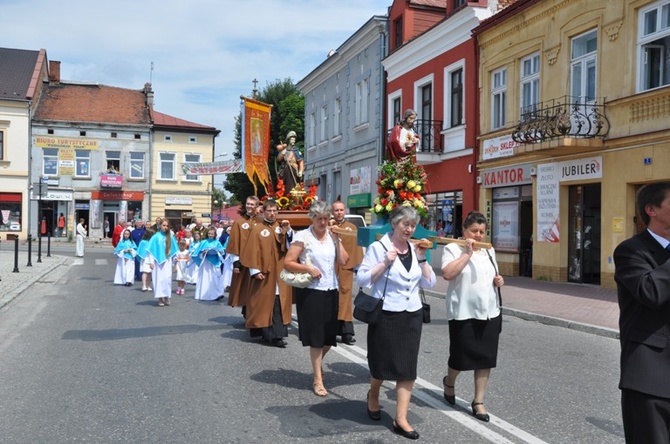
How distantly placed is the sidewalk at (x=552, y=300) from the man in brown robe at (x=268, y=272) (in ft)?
15.8

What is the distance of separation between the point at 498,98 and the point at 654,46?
20.0ft

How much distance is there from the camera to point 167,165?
48.0 m

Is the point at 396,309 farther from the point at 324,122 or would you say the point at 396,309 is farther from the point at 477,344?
the point at 324,122

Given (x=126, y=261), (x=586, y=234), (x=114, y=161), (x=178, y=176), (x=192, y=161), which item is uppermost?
(x=192, y=161)

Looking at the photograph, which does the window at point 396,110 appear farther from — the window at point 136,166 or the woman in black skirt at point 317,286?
the window at point 136,166

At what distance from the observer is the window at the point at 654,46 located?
13945 mm

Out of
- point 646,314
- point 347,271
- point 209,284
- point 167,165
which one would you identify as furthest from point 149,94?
point 646,314

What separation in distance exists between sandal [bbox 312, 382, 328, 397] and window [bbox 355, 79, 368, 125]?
23512mm

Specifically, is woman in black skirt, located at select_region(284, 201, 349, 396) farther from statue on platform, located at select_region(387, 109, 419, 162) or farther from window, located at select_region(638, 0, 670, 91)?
window, located at select_region(638, 0, 670, 91)

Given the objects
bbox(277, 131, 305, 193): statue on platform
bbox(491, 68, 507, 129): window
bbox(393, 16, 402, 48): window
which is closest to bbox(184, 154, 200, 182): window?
bbox(393, 16, 402, 48): window

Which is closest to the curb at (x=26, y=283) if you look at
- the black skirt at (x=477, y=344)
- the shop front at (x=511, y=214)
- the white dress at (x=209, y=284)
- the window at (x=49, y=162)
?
the white dress at (x=209, y=284)

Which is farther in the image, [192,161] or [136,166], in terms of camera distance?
[192,161]

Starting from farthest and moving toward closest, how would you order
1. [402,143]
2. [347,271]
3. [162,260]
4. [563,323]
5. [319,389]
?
[162,260], [563,323], [402,143], [347,271], [319,389]

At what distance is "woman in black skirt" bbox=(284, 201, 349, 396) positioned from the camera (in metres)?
6.20
